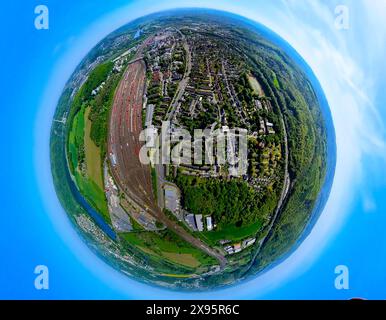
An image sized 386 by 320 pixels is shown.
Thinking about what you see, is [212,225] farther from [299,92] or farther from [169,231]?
[299,92]

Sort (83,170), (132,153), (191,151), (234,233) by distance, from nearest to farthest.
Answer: (191,151), (132,153), (234,233), (83,170)

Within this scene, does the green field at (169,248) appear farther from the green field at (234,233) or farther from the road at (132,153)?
the green field at (234,233)

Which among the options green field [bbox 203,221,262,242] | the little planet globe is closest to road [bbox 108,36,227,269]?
the little planet globe

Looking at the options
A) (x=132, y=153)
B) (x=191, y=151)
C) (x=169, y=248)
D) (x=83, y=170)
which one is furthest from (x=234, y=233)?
(x=83, y=170)

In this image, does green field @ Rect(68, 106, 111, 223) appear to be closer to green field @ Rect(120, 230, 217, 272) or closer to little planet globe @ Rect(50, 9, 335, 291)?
little planet globe @ Rect(50, 9, 335, 291)

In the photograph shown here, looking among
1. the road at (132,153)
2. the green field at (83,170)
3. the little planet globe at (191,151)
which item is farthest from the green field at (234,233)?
the green field at (83,170)

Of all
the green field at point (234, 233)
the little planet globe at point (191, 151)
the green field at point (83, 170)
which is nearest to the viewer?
the little planet globe at point (191, 151)

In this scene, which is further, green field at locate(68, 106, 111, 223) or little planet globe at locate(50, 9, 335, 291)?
green field at locate(68, 106, 111, 223)

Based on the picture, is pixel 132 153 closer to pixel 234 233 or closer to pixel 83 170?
pixel 83 170

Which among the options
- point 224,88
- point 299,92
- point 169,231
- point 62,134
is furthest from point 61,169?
point 299,92
